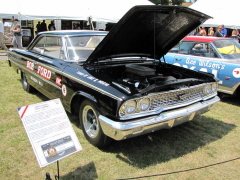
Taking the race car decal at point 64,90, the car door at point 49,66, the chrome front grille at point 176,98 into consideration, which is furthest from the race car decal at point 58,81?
the chrome front grille at point 176,98

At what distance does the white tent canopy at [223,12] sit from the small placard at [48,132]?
12346mm

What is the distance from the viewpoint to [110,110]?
2.69m

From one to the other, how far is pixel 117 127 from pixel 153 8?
1.59 metres

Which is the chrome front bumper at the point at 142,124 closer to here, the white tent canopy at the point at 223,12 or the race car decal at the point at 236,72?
the race car decal at the point at 236,72

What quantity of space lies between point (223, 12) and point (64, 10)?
9.07m

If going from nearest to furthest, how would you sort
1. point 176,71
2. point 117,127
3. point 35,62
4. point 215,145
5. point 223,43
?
point 117,127 < point 215,145 < point 176,71 < point 35,62 < point 223,43

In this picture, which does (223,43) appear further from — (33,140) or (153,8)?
(33,140)

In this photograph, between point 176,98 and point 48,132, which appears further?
point 176,98

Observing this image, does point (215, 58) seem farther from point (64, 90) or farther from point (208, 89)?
point (64, 90)

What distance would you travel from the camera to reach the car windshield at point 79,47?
3.78 metres

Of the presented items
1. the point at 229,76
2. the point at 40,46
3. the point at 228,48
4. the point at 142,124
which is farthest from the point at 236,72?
→ the point at 40,46

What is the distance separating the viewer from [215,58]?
5551mm

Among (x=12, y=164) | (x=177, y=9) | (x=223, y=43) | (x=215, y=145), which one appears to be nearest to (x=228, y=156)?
(x=215, y=145)

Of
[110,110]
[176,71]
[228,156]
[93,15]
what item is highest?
[93,15]
